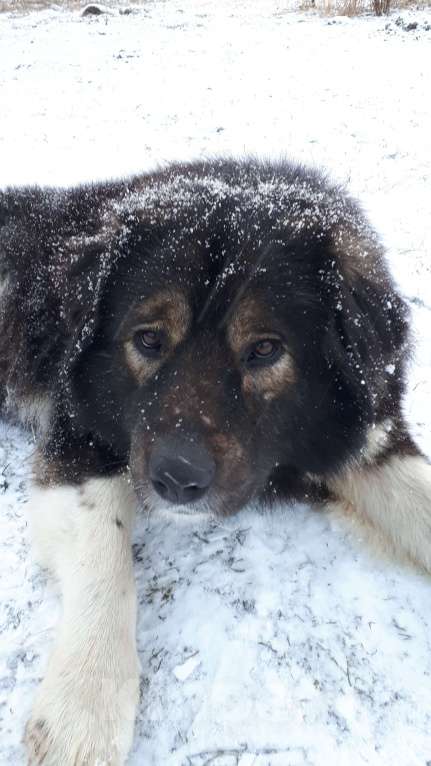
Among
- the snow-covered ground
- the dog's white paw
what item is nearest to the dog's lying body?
the dog's white paw

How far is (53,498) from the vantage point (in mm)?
2686

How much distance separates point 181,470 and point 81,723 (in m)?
0.87

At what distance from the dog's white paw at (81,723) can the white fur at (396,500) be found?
129 cm

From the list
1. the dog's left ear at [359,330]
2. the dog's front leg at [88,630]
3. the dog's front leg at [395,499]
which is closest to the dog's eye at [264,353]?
the dog's left ear at [359,330]

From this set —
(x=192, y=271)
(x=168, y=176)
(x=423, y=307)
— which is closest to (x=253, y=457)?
(x=192, y=271)

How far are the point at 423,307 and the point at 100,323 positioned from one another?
293 cm

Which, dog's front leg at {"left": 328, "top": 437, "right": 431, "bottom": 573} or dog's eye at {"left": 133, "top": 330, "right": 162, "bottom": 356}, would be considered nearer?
dog's eye at {"left": 133, "top": 330, "right": 162, "bottom": 356}

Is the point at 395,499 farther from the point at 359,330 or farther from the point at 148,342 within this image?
the point at 148,342

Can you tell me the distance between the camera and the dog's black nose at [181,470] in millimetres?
2012

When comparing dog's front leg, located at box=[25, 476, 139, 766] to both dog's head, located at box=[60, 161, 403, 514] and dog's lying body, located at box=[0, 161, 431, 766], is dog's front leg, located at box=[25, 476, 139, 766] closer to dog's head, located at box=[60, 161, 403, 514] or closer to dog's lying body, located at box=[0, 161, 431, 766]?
dog's lying body, located at box=[0, 161, 431, 766]

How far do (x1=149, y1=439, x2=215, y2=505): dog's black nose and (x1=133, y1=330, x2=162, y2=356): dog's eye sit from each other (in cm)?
46

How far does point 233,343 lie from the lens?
2.27 metres

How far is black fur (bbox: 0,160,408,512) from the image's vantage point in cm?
225

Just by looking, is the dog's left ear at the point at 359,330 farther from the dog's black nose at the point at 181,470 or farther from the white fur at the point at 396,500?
the dog's black nose at the point at 181,470
